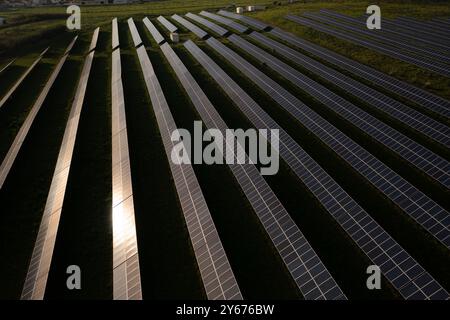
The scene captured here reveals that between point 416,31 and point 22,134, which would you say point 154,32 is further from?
point 416,31

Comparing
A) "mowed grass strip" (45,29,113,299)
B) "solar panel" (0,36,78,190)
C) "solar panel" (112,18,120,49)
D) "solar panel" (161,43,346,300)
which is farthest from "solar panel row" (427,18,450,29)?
"solar panel" (0,36,78,190)

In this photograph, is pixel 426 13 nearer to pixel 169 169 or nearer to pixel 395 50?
pixel 395 50

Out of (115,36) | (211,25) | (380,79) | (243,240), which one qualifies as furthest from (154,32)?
(243,240)

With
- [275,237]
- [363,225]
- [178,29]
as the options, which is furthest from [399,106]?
[178,29]

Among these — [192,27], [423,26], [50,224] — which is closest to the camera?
[50,224]

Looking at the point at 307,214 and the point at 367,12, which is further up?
the point at 367,12

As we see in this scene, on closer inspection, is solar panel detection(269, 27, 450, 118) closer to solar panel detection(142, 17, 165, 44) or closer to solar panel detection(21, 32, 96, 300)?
solar panel detection(142, 17, 165, 44)
